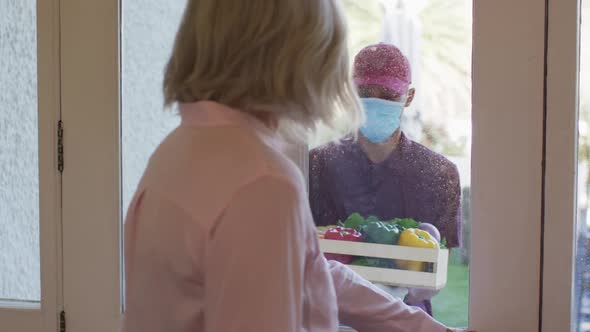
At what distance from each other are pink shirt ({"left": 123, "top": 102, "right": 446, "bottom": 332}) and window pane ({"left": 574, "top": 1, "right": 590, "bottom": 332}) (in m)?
0.59

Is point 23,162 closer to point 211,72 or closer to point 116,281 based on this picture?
point 116,281

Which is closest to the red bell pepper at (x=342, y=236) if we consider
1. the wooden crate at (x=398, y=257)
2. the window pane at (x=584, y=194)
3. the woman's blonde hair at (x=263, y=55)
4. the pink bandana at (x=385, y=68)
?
the wooden crate at (x=398, y=257)

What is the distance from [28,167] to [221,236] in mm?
1013

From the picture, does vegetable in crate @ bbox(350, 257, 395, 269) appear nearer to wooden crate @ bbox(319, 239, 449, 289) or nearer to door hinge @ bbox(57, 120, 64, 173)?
wooden crate @ bbox(319, 239, 449, 289)

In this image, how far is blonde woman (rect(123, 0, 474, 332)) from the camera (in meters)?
0.80

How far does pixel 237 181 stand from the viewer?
815 millimetres

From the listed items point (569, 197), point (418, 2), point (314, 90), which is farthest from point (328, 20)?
point (569, 197)

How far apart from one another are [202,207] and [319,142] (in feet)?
2.04

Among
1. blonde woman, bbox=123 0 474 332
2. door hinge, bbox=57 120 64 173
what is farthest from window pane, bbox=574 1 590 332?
door hinge, bbox=57 120 64 173

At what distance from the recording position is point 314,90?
2.94ft

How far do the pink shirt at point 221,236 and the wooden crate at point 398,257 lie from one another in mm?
460

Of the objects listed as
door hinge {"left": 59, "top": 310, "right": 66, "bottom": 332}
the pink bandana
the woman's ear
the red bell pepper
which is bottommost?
door hinge {"left": 59, "top": 310, "right": 66, "bottom": 332}

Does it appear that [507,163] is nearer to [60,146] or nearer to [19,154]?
[60,146]

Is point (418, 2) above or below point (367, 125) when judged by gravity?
above
